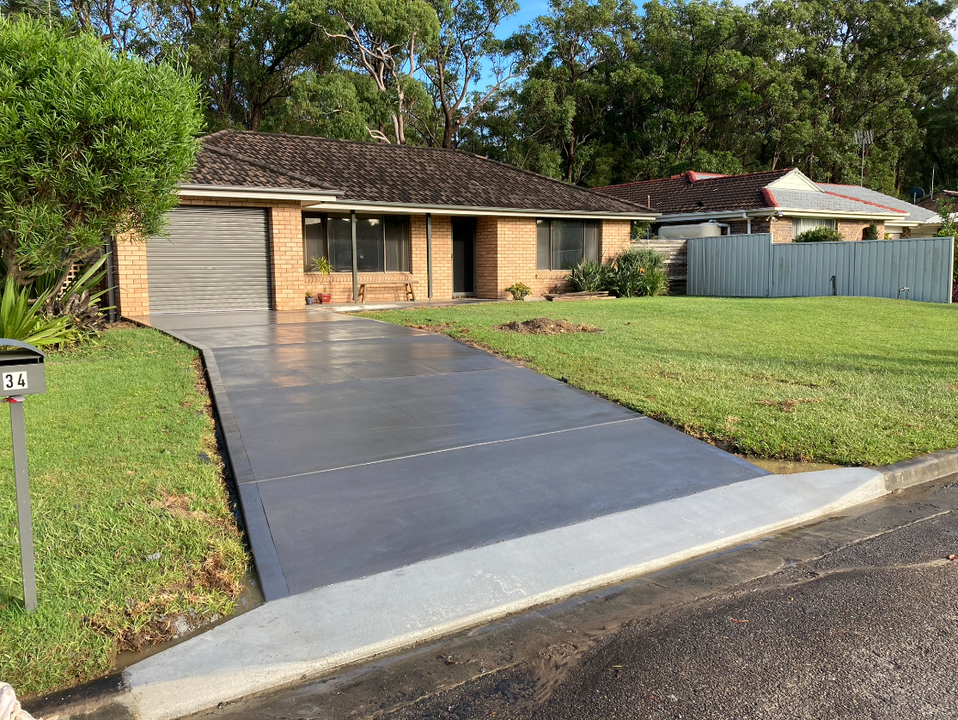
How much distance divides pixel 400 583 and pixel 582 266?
66.1 ft

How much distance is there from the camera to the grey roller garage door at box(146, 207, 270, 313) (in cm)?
1656

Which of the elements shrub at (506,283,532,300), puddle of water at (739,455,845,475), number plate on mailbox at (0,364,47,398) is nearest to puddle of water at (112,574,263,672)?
number plate on mailbox at (0,364,47,398)


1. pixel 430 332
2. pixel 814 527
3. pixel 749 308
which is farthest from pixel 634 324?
pixel 814 527

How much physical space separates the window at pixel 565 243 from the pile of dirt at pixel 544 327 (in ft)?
35.4

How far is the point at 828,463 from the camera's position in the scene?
6.33 meters

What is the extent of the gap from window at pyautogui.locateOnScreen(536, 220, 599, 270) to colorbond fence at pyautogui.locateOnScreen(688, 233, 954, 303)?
379 centimetres

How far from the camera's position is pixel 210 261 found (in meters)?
17.1

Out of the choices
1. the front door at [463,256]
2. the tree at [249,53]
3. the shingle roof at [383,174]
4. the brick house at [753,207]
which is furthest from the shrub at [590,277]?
the tree at [249,53]

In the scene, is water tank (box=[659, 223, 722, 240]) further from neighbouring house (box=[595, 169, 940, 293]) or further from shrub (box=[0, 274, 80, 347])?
shrub (box=[0, 274, 80, 347])

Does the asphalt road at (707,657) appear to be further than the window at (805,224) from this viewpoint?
No

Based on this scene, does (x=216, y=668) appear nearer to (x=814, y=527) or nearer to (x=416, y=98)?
(x=814, y=527)

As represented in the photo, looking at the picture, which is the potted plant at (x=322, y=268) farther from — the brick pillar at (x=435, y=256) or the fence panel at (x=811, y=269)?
the fence panel at (x=811, y=269)

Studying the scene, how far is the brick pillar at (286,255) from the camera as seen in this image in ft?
57.7

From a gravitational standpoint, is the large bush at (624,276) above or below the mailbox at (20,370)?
above
